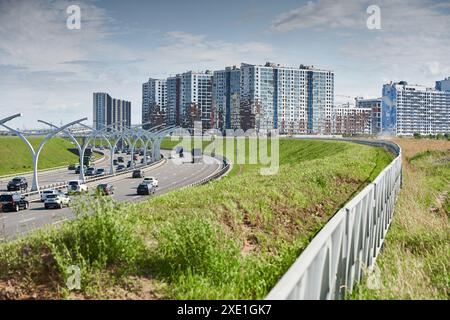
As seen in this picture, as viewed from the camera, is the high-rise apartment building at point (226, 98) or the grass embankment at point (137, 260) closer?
the grass embankment at point (137, 260)

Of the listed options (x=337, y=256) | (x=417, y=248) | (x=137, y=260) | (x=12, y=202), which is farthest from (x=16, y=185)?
(x=337, y=256)

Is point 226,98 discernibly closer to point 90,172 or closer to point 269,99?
point 269,99

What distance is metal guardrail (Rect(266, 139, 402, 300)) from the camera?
4285mm

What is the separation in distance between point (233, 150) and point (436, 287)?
311ft

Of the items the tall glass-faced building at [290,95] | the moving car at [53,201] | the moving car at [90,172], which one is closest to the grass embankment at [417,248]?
the moving car at [53,201]

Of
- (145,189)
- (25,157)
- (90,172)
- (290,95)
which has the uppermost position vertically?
(290,95)

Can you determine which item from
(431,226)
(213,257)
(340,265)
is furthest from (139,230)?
(431,226)

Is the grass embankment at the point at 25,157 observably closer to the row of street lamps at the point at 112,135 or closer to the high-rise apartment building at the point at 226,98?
the row of street lamps at the point at 112,135

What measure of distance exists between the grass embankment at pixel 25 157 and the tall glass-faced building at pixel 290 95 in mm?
82566

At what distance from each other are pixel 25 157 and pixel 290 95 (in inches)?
4559

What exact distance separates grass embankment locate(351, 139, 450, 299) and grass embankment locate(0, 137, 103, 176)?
6259 centimetres

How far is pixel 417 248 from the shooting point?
11.1m

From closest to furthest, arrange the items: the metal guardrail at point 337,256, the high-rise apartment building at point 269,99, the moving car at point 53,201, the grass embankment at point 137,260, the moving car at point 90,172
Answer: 1. the metal guardrail at point 337,256
2. the grass embankment at point 137,260
3. the moving car at point 53,201
4. the moving car at point 90,172
5. the high-rise apartment building at point 269,99

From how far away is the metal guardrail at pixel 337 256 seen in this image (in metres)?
4.29
